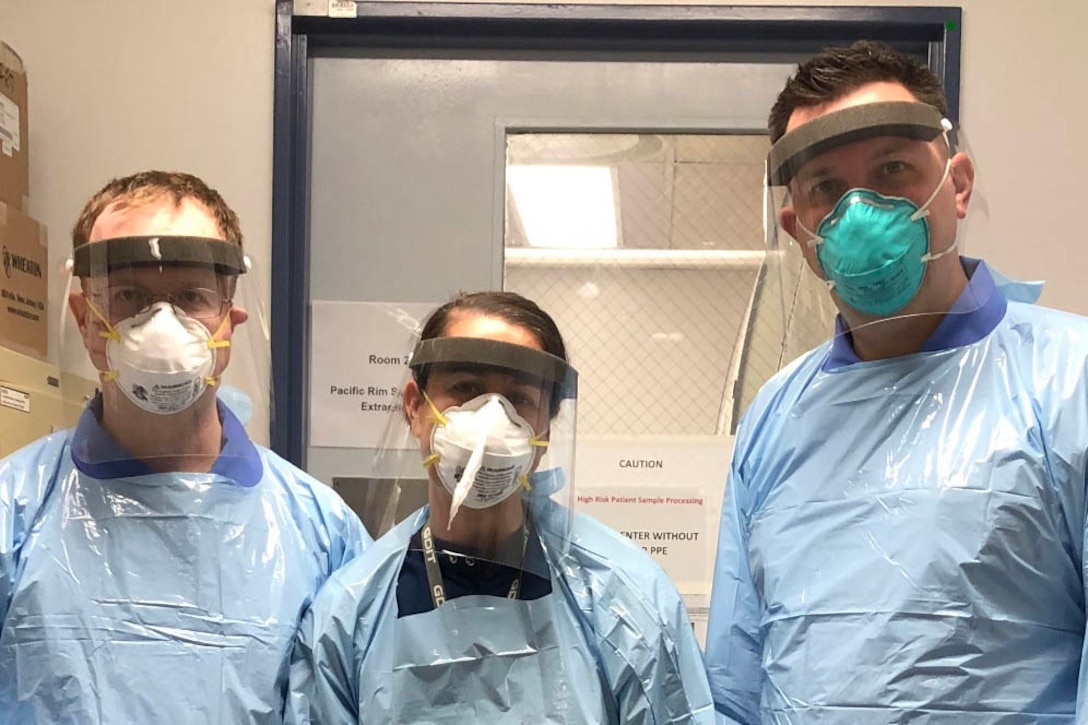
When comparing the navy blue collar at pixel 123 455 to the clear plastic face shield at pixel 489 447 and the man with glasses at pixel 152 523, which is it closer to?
the man with glasses at pixel 152 523

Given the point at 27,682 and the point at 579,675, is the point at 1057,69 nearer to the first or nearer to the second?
the point at 579,675

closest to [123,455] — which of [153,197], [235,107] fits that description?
[153,197]

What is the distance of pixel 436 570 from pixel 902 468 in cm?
63

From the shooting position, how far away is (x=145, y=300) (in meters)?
1.33

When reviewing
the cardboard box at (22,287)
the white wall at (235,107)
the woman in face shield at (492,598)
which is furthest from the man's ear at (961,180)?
the cardboard box at (22,287)

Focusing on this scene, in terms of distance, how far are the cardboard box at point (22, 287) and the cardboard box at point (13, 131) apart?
86 millimetres

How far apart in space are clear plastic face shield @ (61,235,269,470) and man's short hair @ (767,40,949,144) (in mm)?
845

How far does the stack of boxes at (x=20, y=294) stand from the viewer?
5.85 feet

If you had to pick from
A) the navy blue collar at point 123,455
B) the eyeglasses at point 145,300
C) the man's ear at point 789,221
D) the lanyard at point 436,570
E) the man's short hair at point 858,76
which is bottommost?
the lanyard at point 436,570

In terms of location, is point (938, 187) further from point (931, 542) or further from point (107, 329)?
point (107, 329)

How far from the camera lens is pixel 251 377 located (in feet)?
5.07

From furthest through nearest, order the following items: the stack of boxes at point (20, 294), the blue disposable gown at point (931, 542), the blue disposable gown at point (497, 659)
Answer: the stack of boxes at point (20, 294), the blue disposable gown at point (497, 659), the blue disposable gown at point (931, 542)

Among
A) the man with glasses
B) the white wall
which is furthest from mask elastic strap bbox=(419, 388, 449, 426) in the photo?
the white wall

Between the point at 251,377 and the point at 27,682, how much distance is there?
515mm
